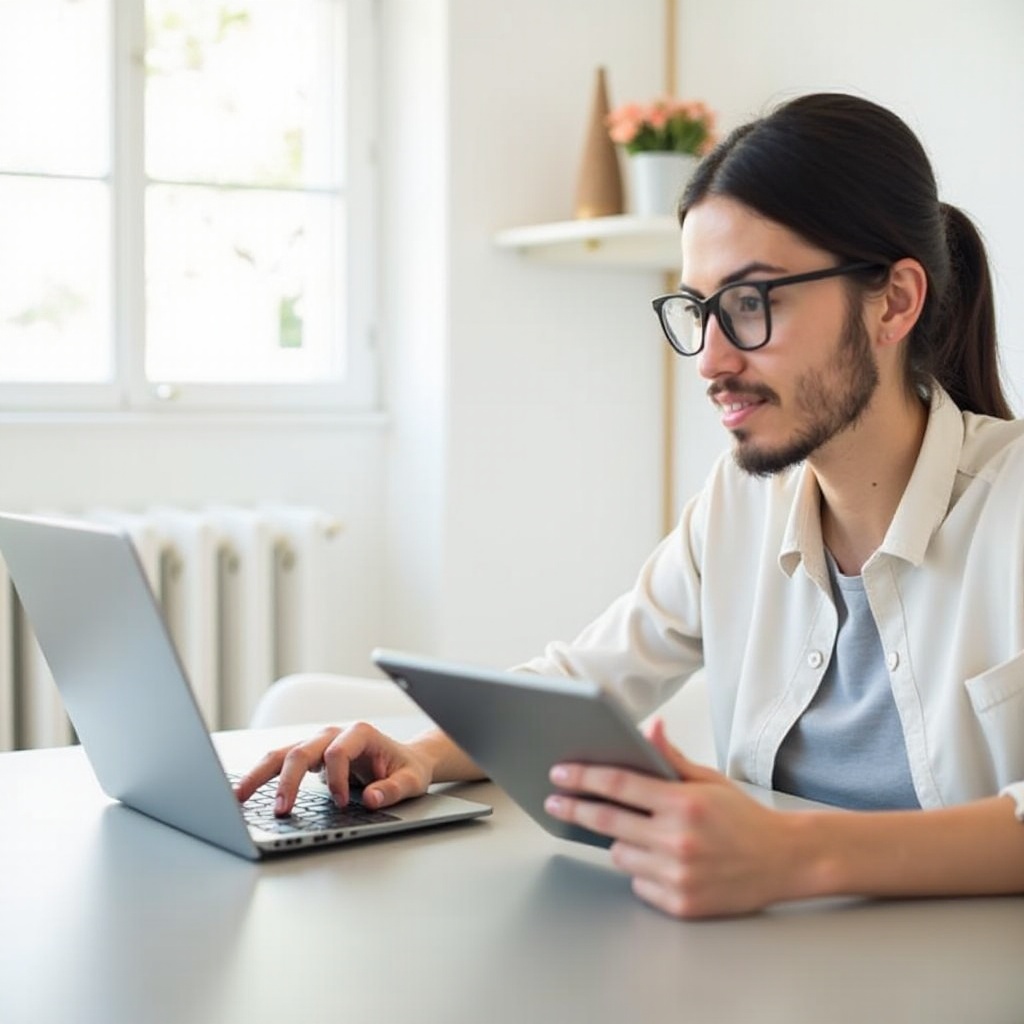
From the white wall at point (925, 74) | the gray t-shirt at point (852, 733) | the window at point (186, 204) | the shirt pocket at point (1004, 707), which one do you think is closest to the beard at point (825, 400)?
the gray t-shirt at point (852, 733)

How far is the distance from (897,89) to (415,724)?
174 cm

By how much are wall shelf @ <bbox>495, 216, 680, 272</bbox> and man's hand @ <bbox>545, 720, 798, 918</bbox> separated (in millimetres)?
1969

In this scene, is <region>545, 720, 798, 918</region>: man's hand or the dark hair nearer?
<region>545, 720, 798, 918</region>: man's hand

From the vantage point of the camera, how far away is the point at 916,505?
1479 millimetres

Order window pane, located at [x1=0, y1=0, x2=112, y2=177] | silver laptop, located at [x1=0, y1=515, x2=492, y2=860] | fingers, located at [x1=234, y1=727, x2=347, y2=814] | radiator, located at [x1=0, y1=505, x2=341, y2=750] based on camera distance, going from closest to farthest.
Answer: silver laptop, located at [x1=0, y1=515, x2=492, y2=860] → fingers, located at [x1=234, y1=727, x2=347, y2=814] → radiator, located at [x1=0, y1=505, x2=341, y2=750] → window pane, located at [x1=0, y1=0, x2=112, y2=177]

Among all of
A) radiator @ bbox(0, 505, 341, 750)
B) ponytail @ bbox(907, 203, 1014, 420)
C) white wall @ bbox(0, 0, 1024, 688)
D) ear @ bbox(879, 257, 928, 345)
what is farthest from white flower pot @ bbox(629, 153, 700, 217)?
ear @ bbox(879, 257, 928, 345)

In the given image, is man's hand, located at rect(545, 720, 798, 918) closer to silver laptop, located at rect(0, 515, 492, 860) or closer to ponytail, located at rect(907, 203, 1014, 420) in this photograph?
silver laptop, located at rect(0, 515, 492, 860)

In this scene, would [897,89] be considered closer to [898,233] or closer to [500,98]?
[500,98]

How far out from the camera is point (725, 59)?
3.28 metres

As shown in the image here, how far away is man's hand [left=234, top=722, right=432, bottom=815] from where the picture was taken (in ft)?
4.46

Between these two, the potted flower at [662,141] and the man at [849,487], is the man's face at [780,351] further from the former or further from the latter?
the potted flower at [662,141]

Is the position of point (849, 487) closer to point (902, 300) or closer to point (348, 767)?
point (902, 300)

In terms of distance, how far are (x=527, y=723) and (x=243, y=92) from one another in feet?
7.93

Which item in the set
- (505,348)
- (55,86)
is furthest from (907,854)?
(55,86)
